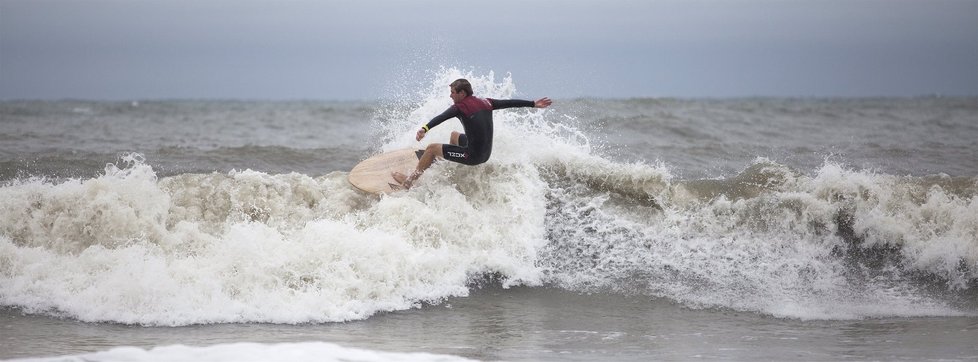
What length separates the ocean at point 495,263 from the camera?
5902 millimetres

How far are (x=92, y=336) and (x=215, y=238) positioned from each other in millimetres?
1775

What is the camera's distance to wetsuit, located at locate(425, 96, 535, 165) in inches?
310

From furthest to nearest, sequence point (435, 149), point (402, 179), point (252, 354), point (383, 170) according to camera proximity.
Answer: point (383, 170) → point (402, 179) → point (435, 149) → point (252, 354)

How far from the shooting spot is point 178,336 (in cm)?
579

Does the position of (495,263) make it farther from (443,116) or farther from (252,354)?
(252,354)

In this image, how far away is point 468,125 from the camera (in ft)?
26.1

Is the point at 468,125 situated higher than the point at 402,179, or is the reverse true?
the point at 468,125

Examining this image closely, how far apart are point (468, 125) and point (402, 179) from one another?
1073 mm

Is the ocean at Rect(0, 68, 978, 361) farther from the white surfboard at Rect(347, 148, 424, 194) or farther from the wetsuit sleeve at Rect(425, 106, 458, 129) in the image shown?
the wetsuit sleeve at Rect(425, 106, 458, 129)

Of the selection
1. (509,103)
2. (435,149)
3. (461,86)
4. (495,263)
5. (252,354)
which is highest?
(461,86)

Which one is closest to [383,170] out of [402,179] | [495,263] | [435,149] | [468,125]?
[402,179]

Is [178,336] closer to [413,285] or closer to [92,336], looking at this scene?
[92,336]

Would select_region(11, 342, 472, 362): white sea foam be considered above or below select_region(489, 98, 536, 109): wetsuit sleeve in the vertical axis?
below

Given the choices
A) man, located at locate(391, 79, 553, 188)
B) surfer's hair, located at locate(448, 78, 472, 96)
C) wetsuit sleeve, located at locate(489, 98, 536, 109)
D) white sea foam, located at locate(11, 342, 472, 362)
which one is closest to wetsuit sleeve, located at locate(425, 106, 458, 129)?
man, located at locate(391, 79, 553, 188)
